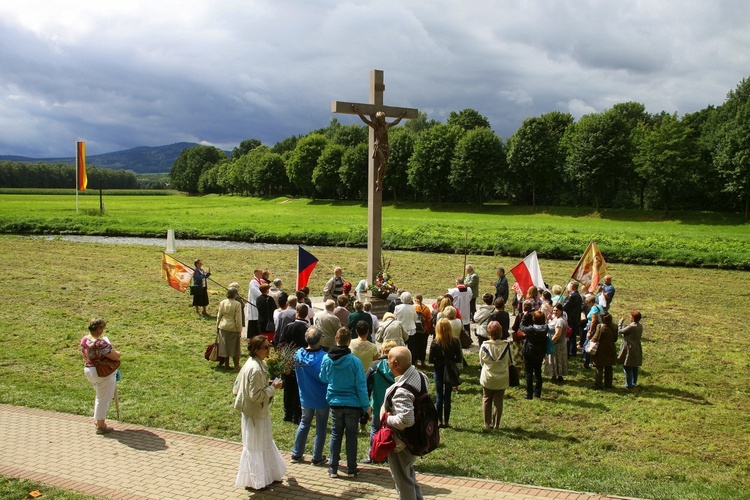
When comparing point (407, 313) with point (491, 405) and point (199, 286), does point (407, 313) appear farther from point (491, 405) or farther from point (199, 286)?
point (199, 286)

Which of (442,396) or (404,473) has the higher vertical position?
(404,473)

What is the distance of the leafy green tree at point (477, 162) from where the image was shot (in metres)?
77.5

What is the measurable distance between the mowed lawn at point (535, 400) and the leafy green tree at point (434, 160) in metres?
56.7

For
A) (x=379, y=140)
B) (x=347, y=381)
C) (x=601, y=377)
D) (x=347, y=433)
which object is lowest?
(x=601, y=377)

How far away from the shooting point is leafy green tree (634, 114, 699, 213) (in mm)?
63688

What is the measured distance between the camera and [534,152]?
2938 inches

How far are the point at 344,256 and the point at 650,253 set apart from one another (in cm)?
1699

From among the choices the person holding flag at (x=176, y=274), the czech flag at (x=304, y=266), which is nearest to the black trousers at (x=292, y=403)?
the czech flag at (x=304, y=266)

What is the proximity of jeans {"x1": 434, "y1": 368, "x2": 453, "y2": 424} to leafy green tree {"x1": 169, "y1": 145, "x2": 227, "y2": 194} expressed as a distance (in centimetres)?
14893

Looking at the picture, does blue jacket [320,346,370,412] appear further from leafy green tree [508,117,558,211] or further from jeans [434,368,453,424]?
leafy green tree [508,117,558,211]

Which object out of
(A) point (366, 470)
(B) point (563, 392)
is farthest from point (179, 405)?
(B) point (563, 392)

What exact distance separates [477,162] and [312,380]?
71521mm

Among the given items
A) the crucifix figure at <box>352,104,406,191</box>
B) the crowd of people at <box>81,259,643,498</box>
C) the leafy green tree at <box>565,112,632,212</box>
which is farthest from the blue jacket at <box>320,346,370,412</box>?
the leafy green tree at <box>565,112,632,212</box>

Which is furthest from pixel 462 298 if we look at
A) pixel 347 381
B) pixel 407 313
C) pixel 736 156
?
pixel 736 156
